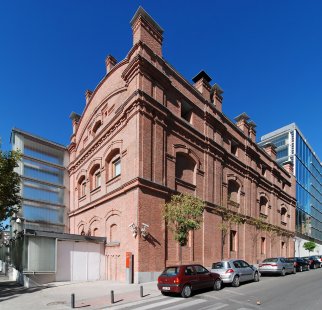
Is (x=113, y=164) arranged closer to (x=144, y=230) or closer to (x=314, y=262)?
(x=144, y=230)

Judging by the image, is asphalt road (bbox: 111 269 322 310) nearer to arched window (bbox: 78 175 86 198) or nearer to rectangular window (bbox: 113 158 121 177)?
rectangular window (bbox: 113 158 121 177)

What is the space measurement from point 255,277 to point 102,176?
43.3 feet

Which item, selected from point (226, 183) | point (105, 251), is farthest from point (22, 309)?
point (226, 183)

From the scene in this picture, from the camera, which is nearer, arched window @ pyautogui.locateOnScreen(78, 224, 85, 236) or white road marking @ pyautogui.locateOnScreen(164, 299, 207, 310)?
white road marking @ pyautogui.locateOnScreen(164, 299, 207, 310)

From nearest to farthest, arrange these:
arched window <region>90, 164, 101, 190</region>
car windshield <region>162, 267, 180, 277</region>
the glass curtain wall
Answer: car windshield <region>162, 267, 180, 277</region>
arched window <region>90, 164, 101, 190</region>
the glass curtain wall

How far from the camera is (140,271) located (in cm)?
1891

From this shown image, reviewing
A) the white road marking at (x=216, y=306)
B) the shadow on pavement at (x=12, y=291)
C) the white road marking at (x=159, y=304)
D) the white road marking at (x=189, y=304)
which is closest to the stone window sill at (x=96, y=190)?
the shadow on pavement at (x=12, y=291)

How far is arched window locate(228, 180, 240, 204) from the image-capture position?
102 ft

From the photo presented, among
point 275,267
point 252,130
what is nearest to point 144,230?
point 275,267

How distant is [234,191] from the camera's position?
32156mm

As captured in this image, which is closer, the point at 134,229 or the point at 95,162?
the point at 134,229

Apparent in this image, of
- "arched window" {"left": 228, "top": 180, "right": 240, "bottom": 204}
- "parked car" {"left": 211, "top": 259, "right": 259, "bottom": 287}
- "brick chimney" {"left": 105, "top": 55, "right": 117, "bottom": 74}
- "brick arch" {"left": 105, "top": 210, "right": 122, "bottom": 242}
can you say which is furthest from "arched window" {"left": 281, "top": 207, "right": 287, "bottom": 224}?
"brick chimney" {"left": 105, "top": 55, "right": 117, "bottom": 74}

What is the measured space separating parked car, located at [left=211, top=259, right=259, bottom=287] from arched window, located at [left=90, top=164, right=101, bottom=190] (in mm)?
13130

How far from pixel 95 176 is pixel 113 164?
4.44m
